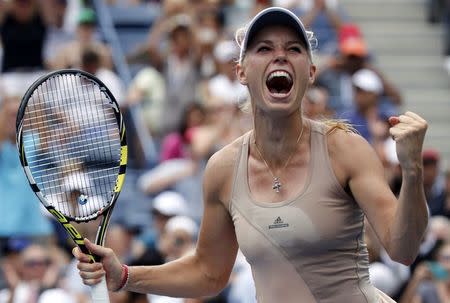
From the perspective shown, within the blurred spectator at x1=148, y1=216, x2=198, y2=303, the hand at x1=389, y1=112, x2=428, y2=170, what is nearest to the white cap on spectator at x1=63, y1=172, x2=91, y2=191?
the hand at x1=389, y1=112, x2=428, y2=170

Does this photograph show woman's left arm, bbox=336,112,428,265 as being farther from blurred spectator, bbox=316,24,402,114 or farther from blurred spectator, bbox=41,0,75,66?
blurred spectator, bbox=41,0,75,66

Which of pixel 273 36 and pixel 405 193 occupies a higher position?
pixel 273 36

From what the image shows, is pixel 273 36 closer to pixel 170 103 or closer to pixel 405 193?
pixel 405 193

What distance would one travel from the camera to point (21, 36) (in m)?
11.1

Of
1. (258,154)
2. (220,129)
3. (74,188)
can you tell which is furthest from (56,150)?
(220,129)

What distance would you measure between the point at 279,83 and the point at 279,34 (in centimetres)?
18

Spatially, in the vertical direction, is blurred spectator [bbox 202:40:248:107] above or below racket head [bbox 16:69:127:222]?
below

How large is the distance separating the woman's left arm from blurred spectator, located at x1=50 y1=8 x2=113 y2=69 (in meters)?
6.21

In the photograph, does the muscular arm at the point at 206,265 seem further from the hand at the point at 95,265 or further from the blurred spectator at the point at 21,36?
the blurred spectator at the point at 21,36

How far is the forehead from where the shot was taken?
4.87 metres

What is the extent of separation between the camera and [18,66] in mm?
10977

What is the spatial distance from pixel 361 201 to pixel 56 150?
141 cm

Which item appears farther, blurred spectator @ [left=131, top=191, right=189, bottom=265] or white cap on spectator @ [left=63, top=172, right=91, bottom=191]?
blurred spectator @ [left=131, top=191, right=189, bottom=265]

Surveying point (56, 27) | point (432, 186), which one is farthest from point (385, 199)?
point (56, 27)
